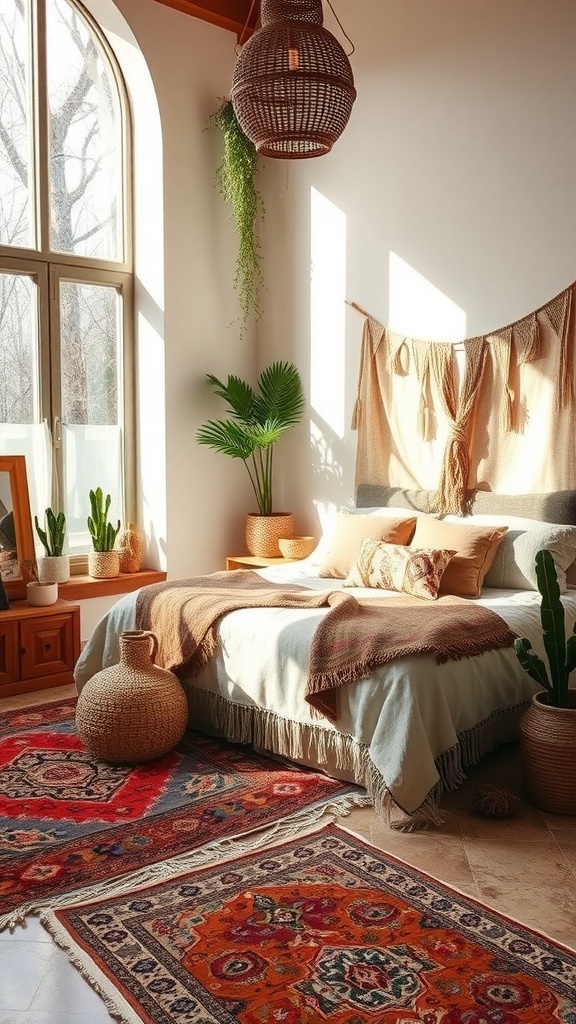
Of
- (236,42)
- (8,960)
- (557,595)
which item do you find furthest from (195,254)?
(8,960)

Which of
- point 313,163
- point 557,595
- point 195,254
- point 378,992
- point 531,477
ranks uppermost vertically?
point 313,163

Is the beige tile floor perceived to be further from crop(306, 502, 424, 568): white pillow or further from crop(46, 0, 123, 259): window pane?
crop(46, 0, 123, 259): window pane

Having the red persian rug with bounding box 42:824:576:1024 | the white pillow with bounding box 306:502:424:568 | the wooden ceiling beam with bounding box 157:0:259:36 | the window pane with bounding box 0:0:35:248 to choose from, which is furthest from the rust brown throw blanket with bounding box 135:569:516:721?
the wooden ceiling beam with bounding box 157:0:259:36

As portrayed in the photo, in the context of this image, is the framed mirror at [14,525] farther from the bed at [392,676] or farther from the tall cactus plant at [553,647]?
the tall cactus plant at [553,647]

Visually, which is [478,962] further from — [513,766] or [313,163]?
[313,163]

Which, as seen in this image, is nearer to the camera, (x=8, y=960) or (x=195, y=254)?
(x=8, y=960)

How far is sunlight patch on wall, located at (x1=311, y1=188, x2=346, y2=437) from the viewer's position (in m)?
5.37

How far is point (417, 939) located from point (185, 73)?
15.8 ft

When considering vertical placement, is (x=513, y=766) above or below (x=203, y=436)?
below

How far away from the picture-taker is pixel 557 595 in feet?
10.5

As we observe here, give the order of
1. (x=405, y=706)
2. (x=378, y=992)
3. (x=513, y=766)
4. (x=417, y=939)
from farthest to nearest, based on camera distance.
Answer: (x=513, y=766) → (x=405, y=706) → (x=417, y=939) → (x=378, y=992)

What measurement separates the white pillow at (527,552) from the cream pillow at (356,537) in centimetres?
47

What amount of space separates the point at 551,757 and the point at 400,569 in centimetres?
118

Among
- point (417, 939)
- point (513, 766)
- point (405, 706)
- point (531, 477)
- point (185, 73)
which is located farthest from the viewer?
point (185, 73)
